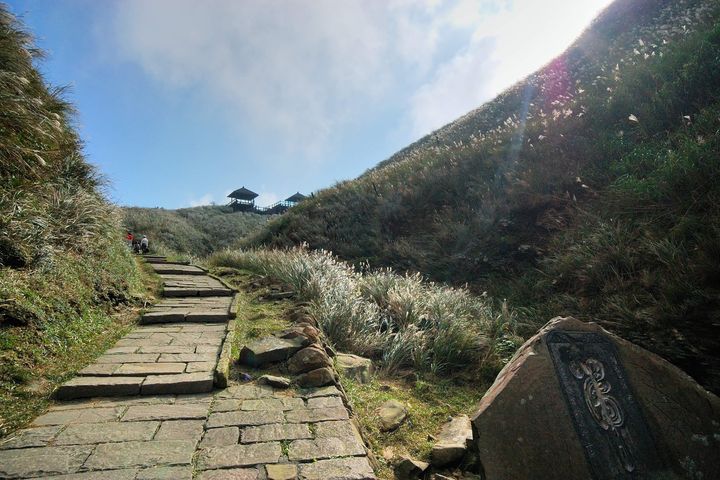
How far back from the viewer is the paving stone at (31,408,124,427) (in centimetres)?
290

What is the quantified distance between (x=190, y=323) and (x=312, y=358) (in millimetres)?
2646

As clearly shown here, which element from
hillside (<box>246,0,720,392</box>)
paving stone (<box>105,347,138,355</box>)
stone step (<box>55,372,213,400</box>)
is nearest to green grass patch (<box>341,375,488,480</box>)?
stone step (<box>55,372,213,400</box>)

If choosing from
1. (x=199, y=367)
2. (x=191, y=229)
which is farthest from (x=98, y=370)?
(x=191, y=229)

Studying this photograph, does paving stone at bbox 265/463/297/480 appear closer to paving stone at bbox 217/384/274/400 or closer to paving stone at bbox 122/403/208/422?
paving stone at bbox 122/403/208/422

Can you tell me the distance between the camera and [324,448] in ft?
8.63

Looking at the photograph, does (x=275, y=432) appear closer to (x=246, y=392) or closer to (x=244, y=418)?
(x=244, y=418)

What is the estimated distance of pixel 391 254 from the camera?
33.2ft

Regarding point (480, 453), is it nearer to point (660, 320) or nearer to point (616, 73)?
point (660, 320)

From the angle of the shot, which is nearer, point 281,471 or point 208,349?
point 281,471

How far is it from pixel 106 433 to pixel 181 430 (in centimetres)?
50

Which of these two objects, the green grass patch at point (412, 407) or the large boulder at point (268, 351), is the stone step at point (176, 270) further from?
the green grass patch at point (412, 407)

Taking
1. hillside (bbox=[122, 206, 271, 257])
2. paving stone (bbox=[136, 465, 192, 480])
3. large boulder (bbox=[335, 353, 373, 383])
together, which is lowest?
large boulder (bbox=[335, 353, 373, 383])

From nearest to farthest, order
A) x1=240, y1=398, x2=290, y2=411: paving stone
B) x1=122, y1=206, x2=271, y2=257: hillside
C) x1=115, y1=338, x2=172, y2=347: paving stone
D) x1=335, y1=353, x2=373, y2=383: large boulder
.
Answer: x1=240, y1=398, x2=290, y2=411: paving stone
x1=335, y1=353, x2=373, y2=383: large boulder
x1=115, y1=338, x2=172, y2=347: paving stone
x1=122, y1=206, x2=271, y2=257: hillside

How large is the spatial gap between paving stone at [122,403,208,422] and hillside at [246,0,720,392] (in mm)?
4264
